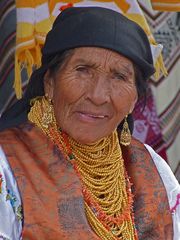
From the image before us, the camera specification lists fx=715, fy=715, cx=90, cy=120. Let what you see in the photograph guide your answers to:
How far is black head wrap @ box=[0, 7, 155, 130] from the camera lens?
283 cm

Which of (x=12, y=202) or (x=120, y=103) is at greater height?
(x=120, y=103)

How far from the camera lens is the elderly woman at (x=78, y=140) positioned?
273 cm

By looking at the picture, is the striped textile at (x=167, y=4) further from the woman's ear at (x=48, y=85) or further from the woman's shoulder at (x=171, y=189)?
the woman's ear at (x=48, y=85)

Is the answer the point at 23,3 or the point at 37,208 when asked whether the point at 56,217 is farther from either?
the point at 23,3

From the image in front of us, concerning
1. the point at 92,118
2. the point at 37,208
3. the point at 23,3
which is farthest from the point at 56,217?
the point at 23,3

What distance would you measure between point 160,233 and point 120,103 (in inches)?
23.9

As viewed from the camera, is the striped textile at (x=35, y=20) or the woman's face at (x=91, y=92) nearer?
the woman's face at (x=91, y=92)

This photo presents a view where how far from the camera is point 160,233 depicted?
3.08m

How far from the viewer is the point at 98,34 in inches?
111

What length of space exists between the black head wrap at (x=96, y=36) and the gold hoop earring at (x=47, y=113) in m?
0.11

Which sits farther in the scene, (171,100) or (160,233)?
(171,100)

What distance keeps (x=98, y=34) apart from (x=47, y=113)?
0.40 metres

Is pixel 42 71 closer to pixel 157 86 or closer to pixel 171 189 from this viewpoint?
pixel 171 189

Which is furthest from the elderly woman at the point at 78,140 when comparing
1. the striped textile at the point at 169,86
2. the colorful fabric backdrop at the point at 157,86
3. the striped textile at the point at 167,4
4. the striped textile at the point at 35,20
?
the striped textile at the point at 169,86
